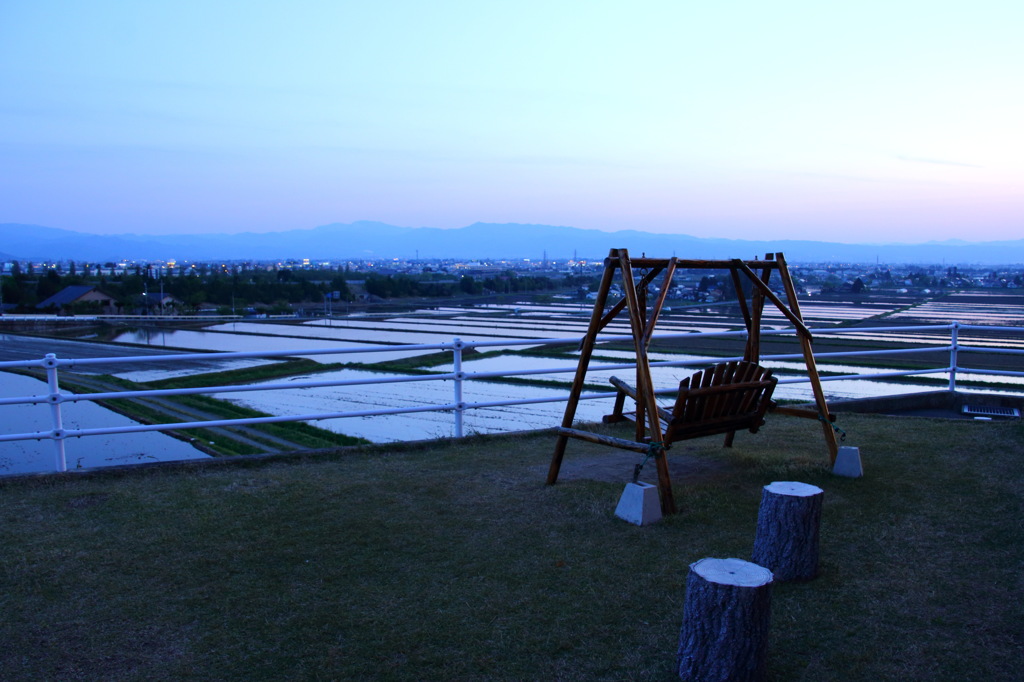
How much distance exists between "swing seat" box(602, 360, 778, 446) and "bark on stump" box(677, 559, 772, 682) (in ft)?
7.52

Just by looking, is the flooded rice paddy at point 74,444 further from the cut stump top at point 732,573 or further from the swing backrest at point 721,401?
the cut stump top at point 732,573

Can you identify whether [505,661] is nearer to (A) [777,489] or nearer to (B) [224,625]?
(B) [224,625]

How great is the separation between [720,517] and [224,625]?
10.7 feet

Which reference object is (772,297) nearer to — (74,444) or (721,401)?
(721,401)

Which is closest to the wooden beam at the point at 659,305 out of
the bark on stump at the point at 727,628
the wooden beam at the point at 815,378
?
the wooden beam at the point at 815,378

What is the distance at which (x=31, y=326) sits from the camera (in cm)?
2541

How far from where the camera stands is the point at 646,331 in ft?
17.9

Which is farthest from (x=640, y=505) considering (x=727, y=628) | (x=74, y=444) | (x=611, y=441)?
(x=74, y=444)


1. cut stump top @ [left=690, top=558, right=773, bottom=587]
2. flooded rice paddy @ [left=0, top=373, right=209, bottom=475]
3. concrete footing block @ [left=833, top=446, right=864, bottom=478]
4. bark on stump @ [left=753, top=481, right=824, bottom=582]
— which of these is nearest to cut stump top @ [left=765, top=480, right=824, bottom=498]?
bark on stump @ [left=753, top=481, right=824, bottom=582]

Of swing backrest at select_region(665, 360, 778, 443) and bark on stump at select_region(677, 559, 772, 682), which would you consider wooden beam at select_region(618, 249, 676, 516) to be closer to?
swing backrest at select_region(665, 360, 778, 443)

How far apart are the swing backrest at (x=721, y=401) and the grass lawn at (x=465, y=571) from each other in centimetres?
51

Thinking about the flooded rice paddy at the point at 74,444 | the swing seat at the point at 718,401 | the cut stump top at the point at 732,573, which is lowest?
the flooded rice paddy at the point at 74,444

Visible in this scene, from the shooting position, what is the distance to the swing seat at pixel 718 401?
5328mm

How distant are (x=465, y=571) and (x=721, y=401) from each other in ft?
8.39
